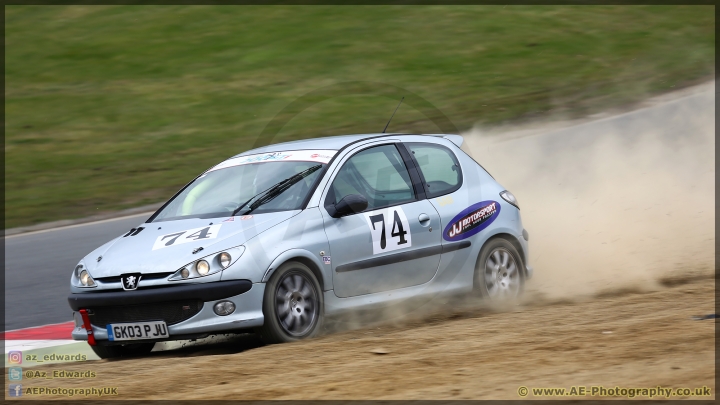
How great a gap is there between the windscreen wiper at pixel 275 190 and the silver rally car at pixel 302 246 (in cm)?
1

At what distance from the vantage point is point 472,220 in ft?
26.6

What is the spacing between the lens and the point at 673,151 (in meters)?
13.0

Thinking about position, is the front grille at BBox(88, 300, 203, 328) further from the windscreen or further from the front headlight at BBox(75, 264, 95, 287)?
the windscreen

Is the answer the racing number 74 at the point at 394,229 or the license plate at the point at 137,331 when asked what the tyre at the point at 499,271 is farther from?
the license plate at the point at 137,331

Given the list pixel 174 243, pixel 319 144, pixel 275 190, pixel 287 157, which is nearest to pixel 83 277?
pixel 174 243

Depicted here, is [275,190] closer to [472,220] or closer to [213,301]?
[213,301]

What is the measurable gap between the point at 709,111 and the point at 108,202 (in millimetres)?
9529

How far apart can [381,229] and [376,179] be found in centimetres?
55

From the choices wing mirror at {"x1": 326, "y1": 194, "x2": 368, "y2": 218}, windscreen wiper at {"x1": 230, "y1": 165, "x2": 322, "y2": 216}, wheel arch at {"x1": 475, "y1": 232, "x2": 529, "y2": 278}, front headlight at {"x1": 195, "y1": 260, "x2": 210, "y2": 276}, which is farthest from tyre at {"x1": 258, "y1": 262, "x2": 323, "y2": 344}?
wheel arch at {"x1": 475, "y1": 232, "x2": 529, "y2": 278}

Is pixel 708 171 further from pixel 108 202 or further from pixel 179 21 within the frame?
pixel 179 21

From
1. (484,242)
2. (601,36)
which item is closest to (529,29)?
(601,36)

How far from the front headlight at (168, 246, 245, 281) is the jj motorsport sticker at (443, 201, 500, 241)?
2031 millimetres

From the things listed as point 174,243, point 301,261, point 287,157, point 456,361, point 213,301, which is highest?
point 287,157

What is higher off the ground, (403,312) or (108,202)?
(108,202)
